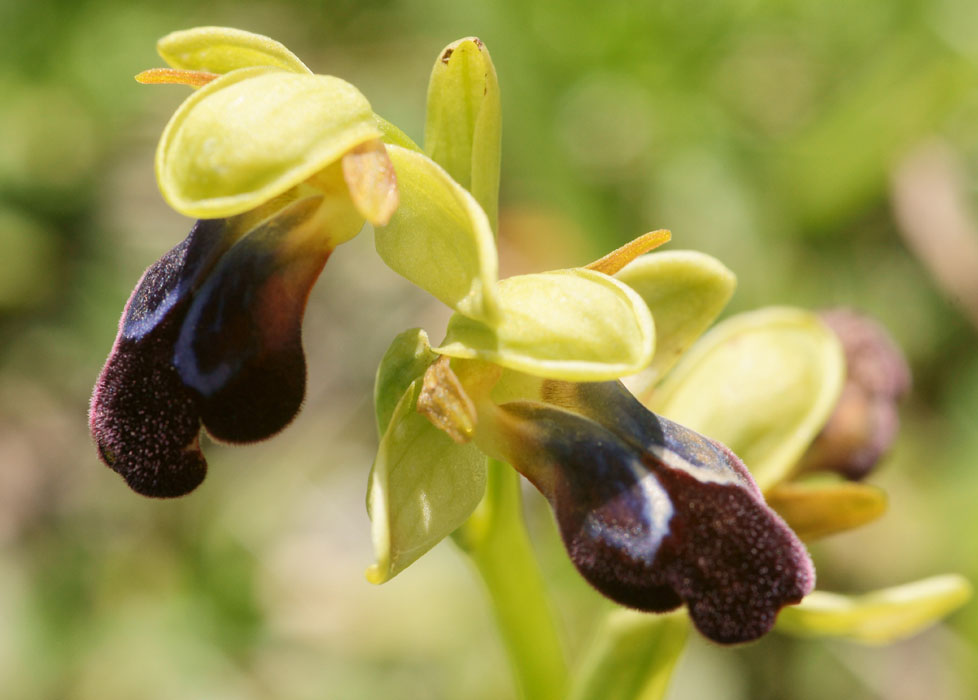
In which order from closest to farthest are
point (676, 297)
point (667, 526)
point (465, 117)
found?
point (667, 526) → point (465, 117) → point (676, 297)

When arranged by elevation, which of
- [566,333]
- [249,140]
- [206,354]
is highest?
[249,140]

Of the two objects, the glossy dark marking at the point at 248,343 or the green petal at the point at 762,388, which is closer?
the glossy dark marking at the point at 248,343

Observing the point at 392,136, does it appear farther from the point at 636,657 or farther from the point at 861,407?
the point at 861,407

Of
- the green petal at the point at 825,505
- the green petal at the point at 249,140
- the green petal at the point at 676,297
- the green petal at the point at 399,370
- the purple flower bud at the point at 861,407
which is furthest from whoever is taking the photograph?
the purple flower bud at the point at 861,407

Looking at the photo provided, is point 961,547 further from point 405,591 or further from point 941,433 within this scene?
point 405,591

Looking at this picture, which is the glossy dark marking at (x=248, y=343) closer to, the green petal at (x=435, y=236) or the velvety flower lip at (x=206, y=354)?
the velvety flower lip at (x=206, y=354)

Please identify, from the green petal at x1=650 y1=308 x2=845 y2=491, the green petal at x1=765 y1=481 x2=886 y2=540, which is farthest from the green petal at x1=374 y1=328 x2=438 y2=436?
the green petal at x1=765 y1=481 x2=886 y2=540

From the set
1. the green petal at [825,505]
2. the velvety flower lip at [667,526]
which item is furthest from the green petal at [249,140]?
the green petal at [825,505]

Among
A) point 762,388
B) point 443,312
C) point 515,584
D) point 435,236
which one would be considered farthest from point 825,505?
point 443,312

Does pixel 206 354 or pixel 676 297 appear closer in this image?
pixel 206 354
